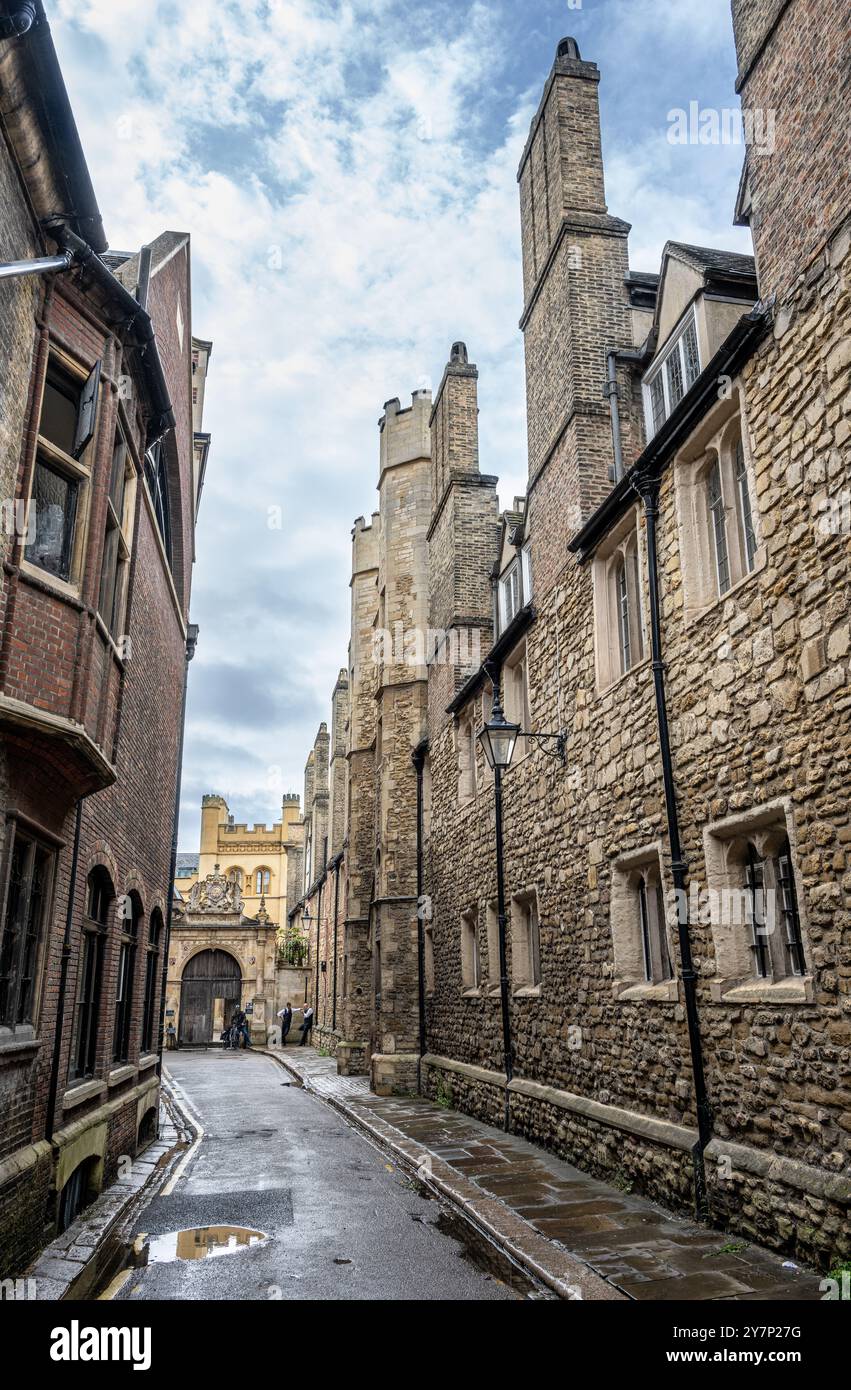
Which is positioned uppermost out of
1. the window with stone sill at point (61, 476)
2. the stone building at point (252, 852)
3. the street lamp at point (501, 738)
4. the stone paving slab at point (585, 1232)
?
the stone building at point (252, 852)

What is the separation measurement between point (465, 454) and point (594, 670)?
35.8 feet

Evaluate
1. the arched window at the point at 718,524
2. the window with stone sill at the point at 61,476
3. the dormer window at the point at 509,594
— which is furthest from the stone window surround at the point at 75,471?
the dormer window at the point at 509,594

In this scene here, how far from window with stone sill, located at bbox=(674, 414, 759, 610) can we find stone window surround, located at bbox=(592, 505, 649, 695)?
1.03 metres

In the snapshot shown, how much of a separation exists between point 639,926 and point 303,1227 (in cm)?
414

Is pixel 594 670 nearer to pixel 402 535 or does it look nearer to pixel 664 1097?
pixel 664 1097

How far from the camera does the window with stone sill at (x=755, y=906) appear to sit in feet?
23.4

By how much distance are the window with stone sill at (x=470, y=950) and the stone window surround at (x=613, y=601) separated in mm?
6648

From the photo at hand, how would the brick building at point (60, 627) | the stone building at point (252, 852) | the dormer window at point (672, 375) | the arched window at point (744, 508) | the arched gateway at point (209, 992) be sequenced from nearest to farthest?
the brick building at point (60, 627) < the arched window at point (744, 508) < the dormer window at point (672, 375) < the arched gateway at point (209, 992) < the stone building at point (252, 852)

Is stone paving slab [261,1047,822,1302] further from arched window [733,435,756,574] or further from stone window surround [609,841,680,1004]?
arched window [733,435,756,574]

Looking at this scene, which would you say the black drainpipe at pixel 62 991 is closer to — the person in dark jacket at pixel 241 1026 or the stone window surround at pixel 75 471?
the stone window surround at pixel 75 471

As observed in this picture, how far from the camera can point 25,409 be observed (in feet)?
22.5

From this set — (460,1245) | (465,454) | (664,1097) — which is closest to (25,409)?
(460,1245)

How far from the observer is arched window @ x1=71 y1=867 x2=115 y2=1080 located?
31.5 ft

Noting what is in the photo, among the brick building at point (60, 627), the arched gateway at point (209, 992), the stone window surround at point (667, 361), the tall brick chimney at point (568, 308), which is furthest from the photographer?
the arched gateway at point (209, 992)
